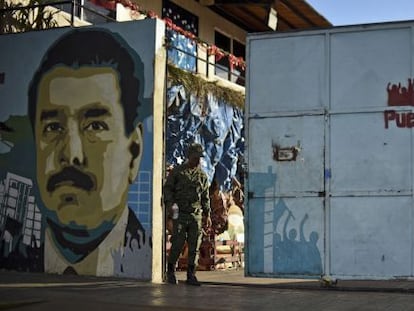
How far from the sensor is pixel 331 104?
8828 mm

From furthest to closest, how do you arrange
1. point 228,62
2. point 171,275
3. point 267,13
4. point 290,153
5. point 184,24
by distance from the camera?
1. point 267,13
2. point 184,24
3. point 228,62
4. point 171,275
5. point 290,153

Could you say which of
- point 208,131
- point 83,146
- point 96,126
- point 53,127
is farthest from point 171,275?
point 208,131

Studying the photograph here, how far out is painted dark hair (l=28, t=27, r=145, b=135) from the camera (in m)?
9.67

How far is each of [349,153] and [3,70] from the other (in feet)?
18.4

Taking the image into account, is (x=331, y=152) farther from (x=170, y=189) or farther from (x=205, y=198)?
(x=170, y=189)

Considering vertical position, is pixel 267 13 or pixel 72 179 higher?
pixel 267 13

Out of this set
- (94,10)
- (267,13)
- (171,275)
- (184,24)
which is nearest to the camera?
(171,275)

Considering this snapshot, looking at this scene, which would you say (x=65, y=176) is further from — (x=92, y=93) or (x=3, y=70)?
(x=3, y=70)

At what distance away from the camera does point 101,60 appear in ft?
32.6

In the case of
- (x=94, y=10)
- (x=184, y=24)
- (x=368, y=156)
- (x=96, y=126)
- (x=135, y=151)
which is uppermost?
(x=184, y=24)

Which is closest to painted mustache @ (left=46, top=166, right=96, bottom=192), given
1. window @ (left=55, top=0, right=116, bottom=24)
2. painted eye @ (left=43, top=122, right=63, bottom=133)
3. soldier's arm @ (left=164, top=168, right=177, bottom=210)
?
painted eye @ (left=43, top=122, right=63, bottom=133)

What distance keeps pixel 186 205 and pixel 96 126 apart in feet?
6.04

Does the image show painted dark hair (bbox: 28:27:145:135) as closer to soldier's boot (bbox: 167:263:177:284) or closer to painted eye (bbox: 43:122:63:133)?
painted eye (bbox: 43:122:63:133)

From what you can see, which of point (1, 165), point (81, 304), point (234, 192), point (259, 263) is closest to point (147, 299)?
point (81, 304)
